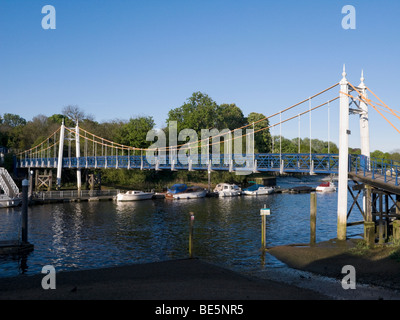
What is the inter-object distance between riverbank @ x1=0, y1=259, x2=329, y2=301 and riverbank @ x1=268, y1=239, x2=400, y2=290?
3.60 m

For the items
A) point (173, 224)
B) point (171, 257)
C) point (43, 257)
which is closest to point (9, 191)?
point (173, 224)

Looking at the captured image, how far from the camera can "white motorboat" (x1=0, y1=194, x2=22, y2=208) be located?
4284 centimetres

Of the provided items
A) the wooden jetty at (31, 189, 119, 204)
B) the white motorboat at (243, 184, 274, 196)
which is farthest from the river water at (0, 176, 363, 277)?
the white motorboat at (243, 184, 274, 196)

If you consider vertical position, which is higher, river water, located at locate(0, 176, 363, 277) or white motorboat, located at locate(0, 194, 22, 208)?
white motorboat, located at locate(0, 194, 22, 208)

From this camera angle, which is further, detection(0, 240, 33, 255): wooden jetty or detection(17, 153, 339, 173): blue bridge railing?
detection(17, 153, 339, 173): blue bridge railing

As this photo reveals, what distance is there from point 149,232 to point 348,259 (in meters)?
16.3

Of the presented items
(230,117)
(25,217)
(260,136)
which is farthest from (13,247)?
(230,117)

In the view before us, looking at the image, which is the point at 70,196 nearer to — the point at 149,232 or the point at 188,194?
the point at 188,194

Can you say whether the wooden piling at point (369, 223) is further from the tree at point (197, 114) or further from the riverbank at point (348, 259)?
the tree at point (197, 114)

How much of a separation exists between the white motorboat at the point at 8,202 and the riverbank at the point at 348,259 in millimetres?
32006

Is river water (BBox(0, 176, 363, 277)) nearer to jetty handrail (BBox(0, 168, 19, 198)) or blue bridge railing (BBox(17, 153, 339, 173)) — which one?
jetty handrail (BBox(0, 168, 19, 198))

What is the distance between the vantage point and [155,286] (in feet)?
45.3
